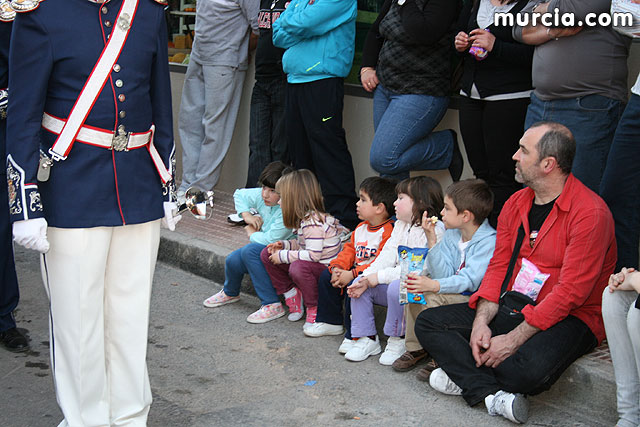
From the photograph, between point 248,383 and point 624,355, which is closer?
point 624,355

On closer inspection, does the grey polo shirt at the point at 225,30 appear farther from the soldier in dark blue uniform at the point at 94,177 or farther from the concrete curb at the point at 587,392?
the concrete curb at the point at 587,392

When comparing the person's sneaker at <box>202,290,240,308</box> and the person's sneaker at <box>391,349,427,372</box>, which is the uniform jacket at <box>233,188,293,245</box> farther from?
the person's sneaker at <box>391,349,427,372</box>

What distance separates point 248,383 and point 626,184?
2128 millimetres

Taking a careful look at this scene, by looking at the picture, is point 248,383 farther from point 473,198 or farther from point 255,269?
point 473,198

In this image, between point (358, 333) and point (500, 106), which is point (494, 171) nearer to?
point (500, 106)

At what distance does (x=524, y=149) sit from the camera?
425cm

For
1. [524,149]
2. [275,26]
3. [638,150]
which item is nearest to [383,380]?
[524,149]

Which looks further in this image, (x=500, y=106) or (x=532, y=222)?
(x=500, y=106)

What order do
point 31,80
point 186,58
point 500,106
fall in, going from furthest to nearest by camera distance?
point 186,58
point 500,106
point 31,80

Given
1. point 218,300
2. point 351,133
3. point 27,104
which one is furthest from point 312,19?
point 27,104

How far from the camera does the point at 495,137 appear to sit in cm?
534

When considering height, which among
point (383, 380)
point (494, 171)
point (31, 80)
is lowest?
point (383, 380)

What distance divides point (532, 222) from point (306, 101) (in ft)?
7.96

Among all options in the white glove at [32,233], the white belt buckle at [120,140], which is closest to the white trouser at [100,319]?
the white glove at [32,233]
